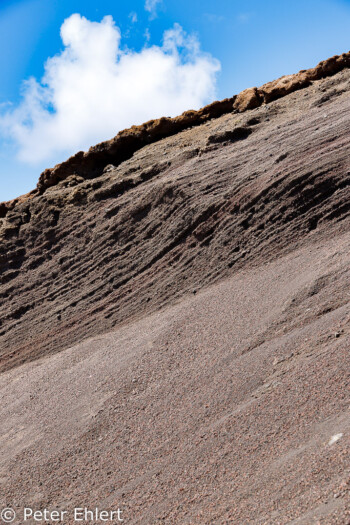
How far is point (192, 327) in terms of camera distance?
1029 centimetres

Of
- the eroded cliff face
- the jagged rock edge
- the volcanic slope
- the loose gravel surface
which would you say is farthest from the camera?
the jagged rock edge

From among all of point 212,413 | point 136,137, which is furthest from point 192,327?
point 136,137

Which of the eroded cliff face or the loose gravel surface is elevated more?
the eroded cliff face

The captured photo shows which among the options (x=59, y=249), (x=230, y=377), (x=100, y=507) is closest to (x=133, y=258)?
(x=59, y=249)

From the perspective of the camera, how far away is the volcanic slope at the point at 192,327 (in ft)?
19.1

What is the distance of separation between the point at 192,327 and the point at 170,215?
15.7 feet

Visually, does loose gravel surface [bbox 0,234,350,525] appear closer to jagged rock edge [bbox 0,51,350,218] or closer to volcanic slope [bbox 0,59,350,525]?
volcanic slope [bbox 0,59,350,525]

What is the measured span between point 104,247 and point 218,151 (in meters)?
4.54

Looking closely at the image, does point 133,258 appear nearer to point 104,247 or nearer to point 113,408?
point 104,247

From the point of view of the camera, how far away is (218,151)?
15.1m

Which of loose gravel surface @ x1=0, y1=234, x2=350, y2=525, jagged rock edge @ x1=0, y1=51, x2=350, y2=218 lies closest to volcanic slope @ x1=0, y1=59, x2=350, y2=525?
loose gravel surface @ x1=0, y1=234, x2=350, y2=525

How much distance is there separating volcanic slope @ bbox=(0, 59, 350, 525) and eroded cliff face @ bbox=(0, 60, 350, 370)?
2.0 inches

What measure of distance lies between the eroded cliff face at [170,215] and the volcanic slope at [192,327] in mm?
50

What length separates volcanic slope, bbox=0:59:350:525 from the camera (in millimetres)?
5812
